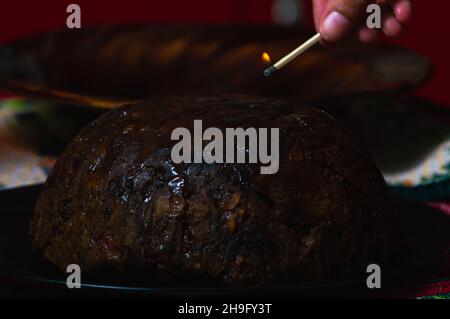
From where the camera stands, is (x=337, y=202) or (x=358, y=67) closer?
(x=337, y=202)

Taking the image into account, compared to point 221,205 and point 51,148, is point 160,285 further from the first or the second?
point 51,148

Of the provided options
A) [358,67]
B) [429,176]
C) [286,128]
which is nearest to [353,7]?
[286,128]

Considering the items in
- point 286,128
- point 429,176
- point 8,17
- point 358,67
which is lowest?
point 286,128

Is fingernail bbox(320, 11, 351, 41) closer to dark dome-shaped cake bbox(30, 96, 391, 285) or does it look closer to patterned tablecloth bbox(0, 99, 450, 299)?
dark dome-shaped cake bbox(30, 96, 391, 285)

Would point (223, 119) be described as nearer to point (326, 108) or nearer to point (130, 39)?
point (326, 108)

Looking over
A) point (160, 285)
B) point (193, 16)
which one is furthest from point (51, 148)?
point (193, 16)

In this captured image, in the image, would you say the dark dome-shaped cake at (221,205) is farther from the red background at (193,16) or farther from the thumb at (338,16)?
the red background at (193,16)
